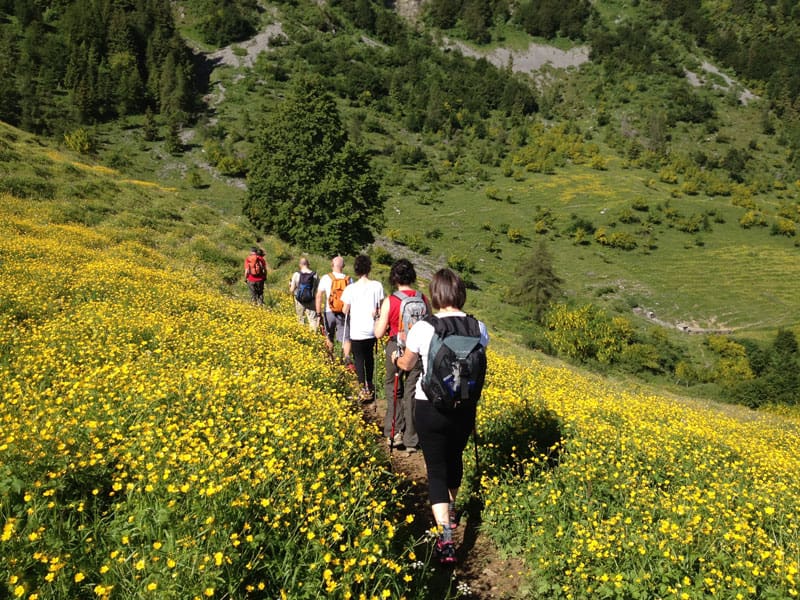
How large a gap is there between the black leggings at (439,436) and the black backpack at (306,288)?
717 centimetres

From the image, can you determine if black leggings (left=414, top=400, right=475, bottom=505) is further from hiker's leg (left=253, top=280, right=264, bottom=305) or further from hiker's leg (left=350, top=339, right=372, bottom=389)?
hiker's leg (left=253, top=280, right=264, bottom=305)

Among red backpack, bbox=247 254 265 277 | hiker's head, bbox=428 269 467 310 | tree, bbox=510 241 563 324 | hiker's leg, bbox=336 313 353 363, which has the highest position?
hiker's head, bbox=428 269 467 310

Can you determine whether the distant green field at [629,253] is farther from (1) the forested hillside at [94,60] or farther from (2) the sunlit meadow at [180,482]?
(1) the forested hillside at [94,60]

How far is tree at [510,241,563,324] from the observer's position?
59.6m

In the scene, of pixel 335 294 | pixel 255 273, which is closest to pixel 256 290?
pixel 255 273

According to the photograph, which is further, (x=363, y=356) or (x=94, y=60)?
(x=94, y=60)

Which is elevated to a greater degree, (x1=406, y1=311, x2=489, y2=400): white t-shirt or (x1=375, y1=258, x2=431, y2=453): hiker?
(x1=406, y1=311, x2=489, y2=400): white t-shirt

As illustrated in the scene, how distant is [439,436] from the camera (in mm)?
4391

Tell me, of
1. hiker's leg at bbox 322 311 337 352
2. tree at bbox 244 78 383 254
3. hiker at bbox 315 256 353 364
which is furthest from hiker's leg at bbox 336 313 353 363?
tree at bbox 244 78 383 254

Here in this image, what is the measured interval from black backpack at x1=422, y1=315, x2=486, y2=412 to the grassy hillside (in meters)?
1.14

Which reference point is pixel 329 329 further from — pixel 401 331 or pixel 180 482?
pixel 180 482

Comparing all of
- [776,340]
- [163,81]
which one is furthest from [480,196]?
[163,81]

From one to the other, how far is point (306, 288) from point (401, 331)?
234 inches

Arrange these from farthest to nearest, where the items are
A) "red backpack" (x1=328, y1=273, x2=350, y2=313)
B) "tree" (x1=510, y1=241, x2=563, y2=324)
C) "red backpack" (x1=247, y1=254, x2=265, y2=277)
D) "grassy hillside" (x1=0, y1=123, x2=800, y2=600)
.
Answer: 1. "tree" (x1=510, y1=241, x2=563, y2=324)
2. "red backpack" (x1=247, y1=254, x2=265, y2=277)
3. "red backpack" (x1=328, y1=273, x2=350, y2=313)
4. "grassy hillside" (x1=0, y1=123, x2=800, y2=600)
